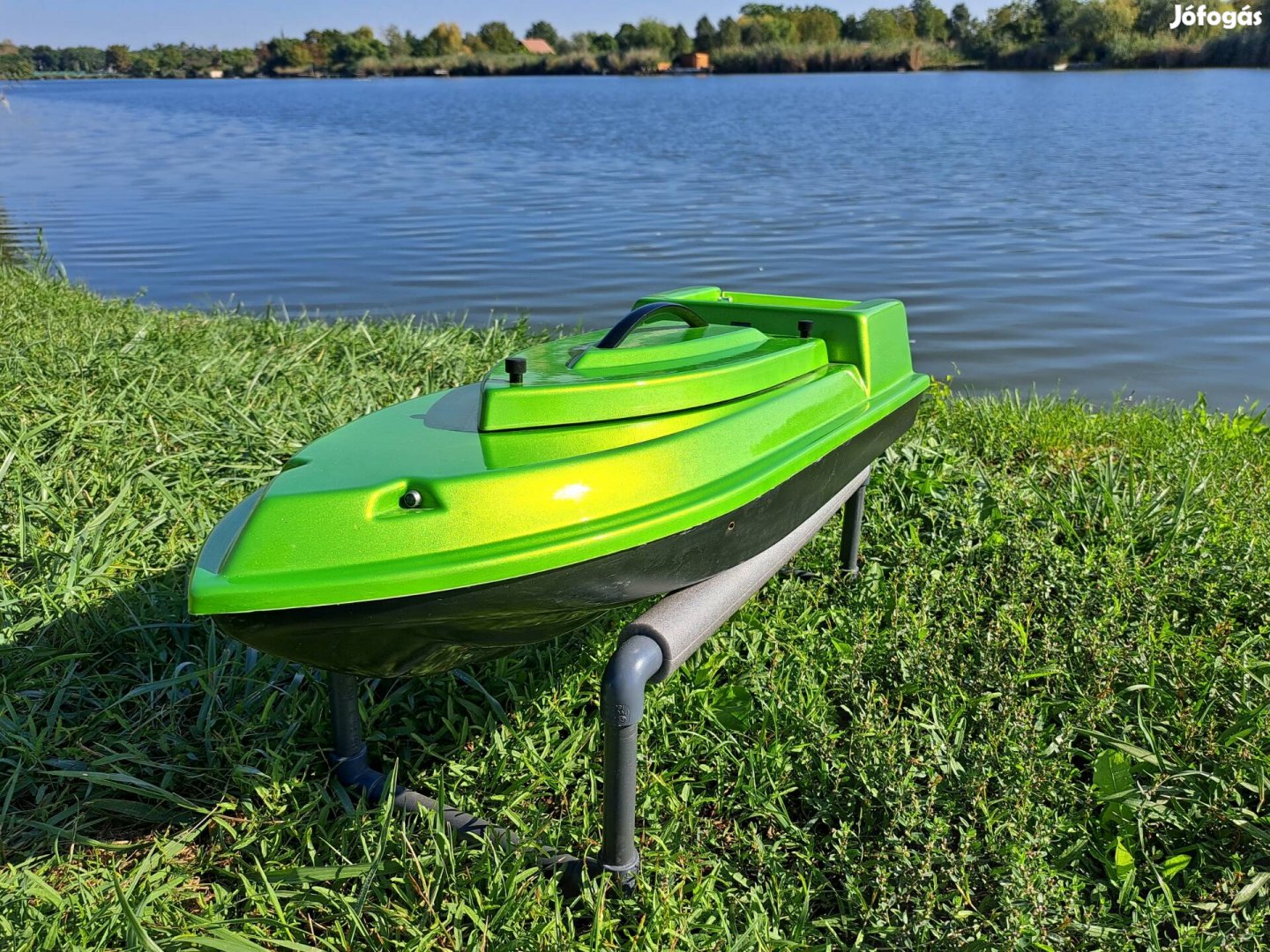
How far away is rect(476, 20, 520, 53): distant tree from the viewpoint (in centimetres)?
9512

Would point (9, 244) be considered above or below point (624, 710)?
above

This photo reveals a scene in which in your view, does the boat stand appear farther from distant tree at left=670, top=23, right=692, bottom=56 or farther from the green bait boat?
distant tree at left=670, top=23, right=692, bottom=56

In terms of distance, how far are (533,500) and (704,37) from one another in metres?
78.8

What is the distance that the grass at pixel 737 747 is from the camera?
1.92m

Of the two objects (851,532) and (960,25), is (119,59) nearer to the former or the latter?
(960,25)

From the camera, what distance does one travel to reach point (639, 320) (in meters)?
2.31

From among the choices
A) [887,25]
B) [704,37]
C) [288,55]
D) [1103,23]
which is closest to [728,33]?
[704,37]

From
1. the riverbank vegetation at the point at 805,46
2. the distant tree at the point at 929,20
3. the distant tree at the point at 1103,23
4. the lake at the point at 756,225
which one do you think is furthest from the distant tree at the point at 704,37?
the lake at the point at 756,225

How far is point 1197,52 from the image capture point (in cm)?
4491

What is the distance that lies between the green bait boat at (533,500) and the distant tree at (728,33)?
2939 inches

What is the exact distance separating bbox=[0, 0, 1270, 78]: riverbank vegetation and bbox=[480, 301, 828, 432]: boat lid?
159 feet

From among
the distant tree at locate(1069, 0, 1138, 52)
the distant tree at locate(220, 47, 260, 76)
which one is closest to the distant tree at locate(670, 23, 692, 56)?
the distant tree at locate(1069, 0, 1138, 52)

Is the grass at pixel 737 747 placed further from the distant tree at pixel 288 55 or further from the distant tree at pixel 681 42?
the distant tree at pixel 288 55

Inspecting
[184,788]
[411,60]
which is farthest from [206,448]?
[411,60]
